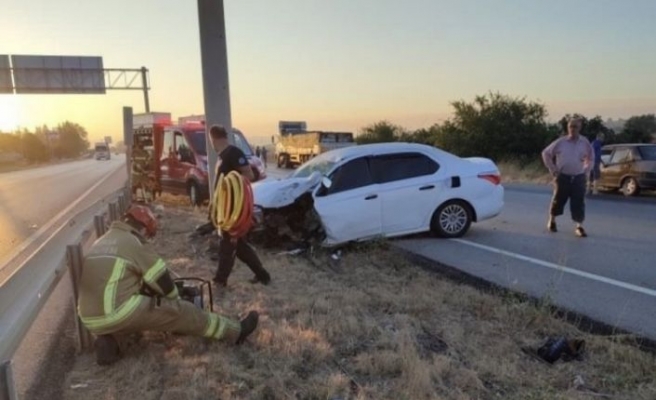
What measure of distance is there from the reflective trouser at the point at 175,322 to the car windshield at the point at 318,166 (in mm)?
4490

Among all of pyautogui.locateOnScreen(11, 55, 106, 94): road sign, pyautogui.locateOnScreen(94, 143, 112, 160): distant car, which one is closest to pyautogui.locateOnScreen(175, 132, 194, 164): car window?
pyautogui.locateOnScreen(11, 55, 106, 94): road sign

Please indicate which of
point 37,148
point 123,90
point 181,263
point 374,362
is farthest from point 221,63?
point 37,148

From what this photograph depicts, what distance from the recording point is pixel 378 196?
869 centimetres

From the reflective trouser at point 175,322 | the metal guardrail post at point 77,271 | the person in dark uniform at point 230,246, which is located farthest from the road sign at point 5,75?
the reflective trouser at point 175,322

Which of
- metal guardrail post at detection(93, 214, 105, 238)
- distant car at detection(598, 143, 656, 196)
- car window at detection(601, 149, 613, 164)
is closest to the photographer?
metal guardrail post at detection(93, 214, 105, 238)

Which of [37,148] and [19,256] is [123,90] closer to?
[19,256]

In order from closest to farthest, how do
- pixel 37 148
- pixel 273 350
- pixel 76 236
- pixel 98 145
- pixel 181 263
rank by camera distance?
pixel 273 350, pixel 76 236, pixel 181 263, pixel 37 148, pixel 98 145

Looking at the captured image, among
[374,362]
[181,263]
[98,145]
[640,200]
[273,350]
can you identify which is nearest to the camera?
[374,362]

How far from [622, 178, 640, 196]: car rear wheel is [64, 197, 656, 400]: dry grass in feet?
39.4

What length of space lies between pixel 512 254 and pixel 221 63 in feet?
17.0

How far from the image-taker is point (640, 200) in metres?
14.8

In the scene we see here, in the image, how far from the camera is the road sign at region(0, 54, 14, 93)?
35562 millimetres

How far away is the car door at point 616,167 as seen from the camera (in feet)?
53.5

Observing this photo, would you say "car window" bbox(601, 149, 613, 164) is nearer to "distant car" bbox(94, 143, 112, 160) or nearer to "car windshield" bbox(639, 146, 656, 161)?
"car windshield" bbox(639, 146, 656, 161)
